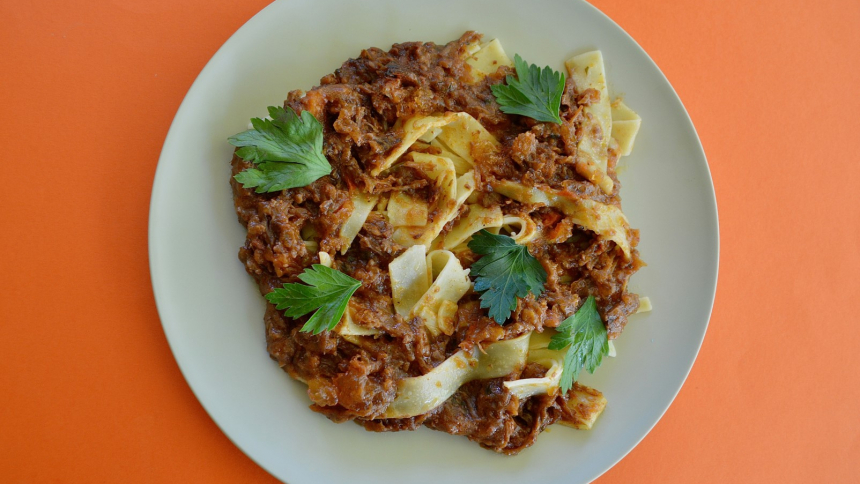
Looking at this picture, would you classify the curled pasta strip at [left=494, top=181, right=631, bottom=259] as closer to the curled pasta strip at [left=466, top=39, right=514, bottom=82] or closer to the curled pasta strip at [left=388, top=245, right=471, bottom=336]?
the curled pasta strip at [left=388, top=245, right=471, bottom=336]

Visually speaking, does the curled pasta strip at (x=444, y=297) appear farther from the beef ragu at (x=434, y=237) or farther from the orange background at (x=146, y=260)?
the orange background at (x=146, y=260)

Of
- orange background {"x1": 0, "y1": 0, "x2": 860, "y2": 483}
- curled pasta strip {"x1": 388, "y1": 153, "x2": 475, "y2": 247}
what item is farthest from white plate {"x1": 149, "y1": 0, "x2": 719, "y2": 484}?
curled pasta strip {"x1": 388, "y1": 153, "x2": 475, "y2": 247}

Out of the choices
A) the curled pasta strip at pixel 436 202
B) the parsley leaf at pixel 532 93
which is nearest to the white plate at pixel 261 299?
the parsley leaf at pixel 532 93

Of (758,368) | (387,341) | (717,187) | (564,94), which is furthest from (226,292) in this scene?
(758,368)

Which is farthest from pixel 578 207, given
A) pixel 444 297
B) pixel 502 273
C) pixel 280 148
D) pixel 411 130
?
pixel 280 148

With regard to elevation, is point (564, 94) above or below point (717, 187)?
above

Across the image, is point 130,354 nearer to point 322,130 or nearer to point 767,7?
point 322,130
